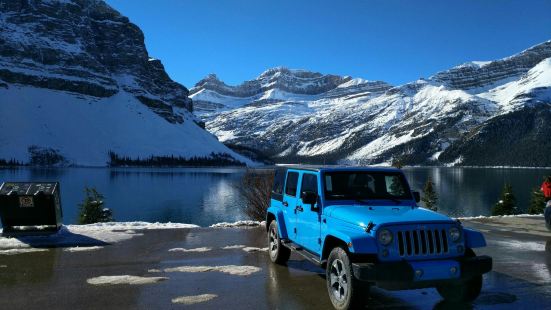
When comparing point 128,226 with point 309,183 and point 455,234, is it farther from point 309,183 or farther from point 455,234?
point 455,234

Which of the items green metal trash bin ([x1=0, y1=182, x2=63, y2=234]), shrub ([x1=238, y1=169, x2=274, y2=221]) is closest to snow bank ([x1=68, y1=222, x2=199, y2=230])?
green metal trash bin ([x1=0, y1=182, x2=63, y2=234])

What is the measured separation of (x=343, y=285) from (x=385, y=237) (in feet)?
3.30

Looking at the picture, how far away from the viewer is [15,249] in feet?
40.1

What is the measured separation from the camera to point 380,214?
767cm

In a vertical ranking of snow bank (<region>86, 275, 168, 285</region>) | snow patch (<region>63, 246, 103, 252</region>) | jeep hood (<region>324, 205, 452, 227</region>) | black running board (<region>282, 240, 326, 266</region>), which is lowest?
snow bank (<region>86, 275, 168, 285</region>)

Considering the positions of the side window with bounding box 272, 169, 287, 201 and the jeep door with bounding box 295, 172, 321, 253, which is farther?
the side window with bounding box 272, 169, 287, 201

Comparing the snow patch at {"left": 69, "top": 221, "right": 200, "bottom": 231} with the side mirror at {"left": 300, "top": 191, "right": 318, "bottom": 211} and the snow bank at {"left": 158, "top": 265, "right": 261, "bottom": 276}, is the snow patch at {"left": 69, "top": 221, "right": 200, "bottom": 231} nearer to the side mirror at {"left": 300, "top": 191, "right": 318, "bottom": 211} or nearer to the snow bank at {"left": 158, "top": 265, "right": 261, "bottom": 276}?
the snow bank at {"left": 158, "top": 265, "right": 261, "bottom": 276}

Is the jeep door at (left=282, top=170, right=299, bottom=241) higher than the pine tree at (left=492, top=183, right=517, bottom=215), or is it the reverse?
the jeep door at (left=282, top=170, right=299, bottom=241)

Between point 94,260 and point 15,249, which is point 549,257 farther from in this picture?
point 15,249

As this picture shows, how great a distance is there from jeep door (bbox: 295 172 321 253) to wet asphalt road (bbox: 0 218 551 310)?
80 cm

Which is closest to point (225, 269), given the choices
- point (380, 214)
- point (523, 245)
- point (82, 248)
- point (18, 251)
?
point (380, 214)

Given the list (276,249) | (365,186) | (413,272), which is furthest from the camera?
(276,249)

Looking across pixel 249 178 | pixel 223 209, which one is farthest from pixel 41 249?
pixel 223 209

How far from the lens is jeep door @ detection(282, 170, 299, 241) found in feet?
33.3
